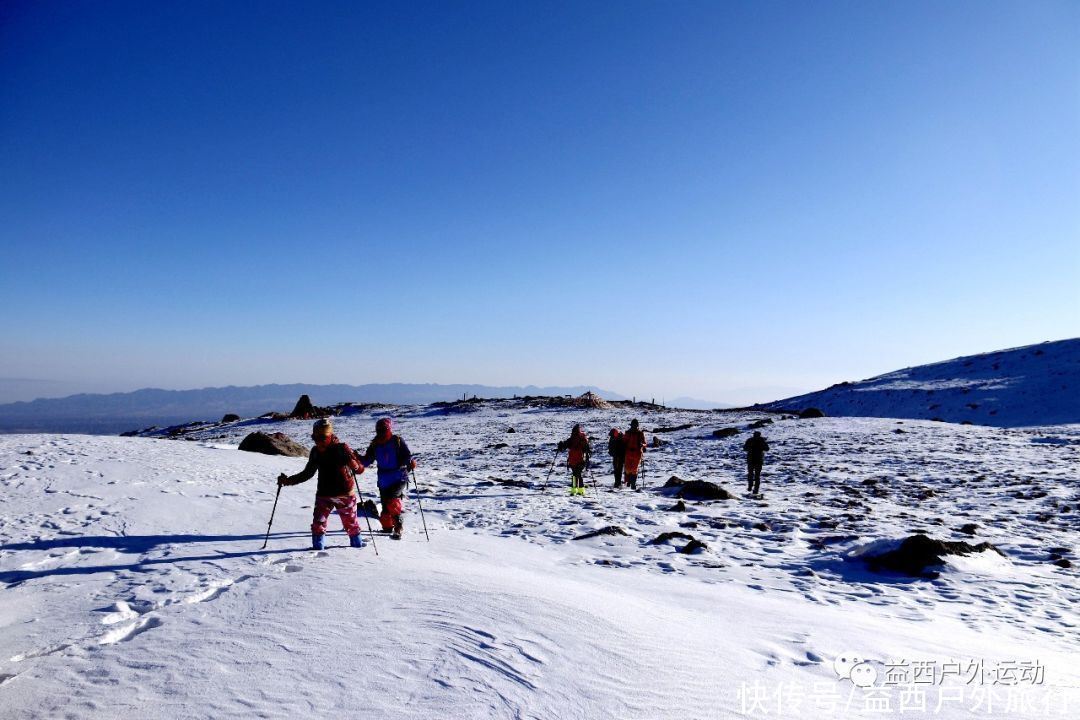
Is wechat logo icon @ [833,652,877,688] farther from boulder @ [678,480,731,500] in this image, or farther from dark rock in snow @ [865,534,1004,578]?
boulder @ [678,480,731,500]

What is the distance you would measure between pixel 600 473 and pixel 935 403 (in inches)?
1567

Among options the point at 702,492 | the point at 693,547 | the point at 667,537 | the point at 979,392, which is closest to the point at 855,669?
the point at 693,547

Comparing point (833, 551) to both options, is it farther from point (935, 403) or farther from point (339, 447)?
point (935, 403)

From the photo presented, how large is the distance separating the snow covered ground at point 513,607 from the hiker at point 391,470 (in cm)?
67

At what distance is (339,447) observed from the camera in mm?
8188

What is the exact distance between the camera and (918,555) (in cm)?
879

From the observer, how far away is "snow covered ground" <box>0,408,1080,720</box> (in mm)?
3900

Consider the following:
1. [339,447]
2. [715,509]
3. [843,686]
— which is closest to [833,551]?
[715,509]

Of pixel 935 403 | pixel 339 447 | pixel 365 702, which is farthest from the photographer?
pixel 935 403

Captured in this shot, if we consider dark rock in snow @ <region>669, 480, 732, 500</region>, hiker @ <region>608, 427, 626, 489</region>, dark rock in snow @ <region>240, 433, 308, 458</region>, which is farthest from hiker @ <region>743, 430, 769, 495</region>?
dark rock in snow @ <region>240, 433, 308, 458</region>

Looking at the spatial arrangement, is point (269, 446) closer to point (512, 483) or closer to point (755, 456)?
point (512, 483)

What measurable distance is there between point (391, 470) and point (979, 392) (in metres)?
54.8

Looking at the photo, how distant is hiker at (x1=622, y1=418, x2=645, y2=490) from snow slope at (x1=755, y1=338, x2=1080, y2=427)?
1457 inches

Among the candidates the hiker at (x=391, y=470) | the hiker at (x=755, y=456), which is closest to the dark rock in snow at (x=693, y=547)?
the hiker at (x=391, y=470)
